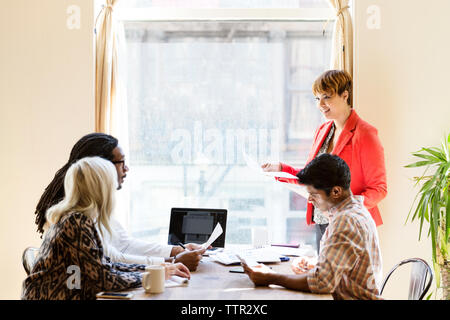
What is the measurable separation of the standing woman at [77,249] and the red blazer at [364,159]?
1.55 metres

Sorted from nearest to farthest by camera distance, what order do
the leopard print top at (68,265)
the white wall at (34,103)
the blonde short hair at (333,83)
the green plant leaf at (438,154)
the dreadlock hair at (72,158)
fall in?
the leopard print top at (68,265)
the dreadlock hair at (72,158)
the blonde short hair at (333,83)
the green plant leaf at (438,154)
the white wall at (34,103)

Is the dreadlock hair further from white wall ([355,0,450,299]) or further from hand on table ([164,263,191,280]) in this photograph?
white wall ([355,0,450,299])

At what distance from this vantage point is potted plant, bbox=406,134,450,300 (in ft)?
9.50

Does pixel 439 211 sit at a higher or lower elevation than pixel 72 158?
lower

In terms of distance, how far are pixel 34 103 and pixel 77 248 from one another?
2124 millimetres

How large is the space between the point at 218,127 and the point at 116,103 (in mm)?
790

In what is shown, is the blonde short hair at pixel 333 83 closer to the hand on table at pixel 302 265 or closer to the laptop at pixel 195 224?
the laptop at pixel 195 224

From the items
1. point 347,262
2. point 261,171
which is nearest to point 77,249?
point 347,262

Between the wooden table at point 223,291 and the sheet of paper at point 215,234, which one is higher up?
the sheet of paper at point 215,234

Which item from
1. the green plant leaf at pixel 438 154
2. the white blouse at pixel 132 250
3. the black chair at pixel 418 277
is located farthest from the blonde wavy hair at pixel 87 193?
the green plant leaf at pixel 438 154

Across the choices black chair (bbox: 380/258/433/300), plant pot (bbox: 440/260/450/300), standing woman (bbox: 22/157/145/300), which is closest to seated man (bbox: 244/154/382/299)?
black chair (bbox: 380/258/433/300)

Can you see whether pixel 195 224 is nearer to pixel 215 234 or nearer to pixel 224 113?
pixel 215 234

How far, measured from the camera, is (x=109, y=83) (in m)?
3.47

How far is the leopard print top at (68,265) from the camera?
1682 millimetres
